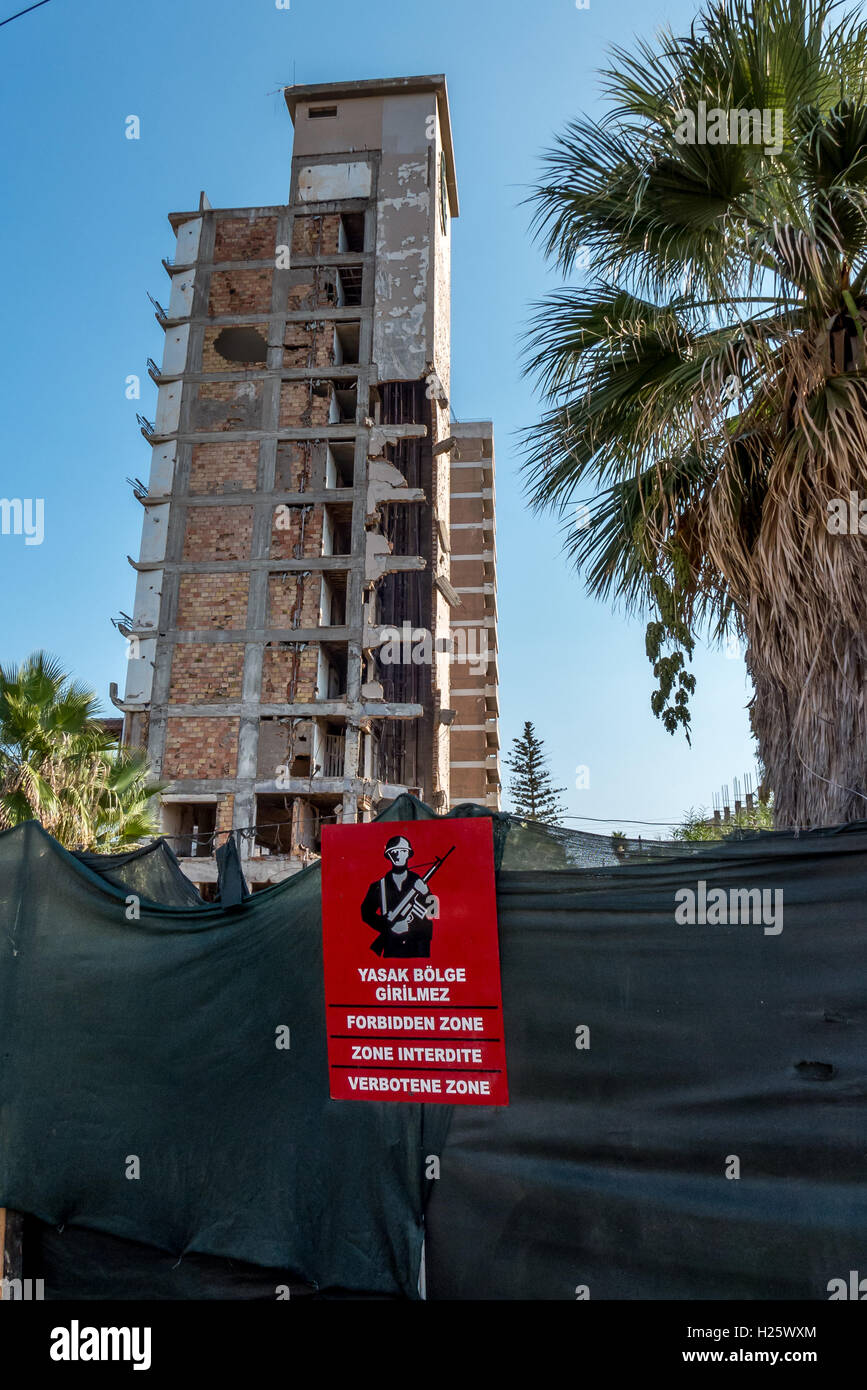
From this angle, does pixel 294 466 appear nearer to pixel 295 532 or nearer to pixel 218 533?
pixel 295 532

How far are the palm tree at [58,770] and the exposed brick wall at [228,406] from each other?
20.6 m

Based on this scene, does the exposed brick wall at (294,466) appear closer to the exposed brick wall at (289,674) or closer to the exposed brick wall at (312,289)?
the exposed brick wall at (312,289)

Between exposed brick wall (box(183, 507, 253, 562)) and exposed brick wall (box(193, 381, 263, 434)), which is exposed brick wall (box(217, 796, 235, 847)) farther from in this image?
exposed brick wall (box(193, 381, 263, 434))

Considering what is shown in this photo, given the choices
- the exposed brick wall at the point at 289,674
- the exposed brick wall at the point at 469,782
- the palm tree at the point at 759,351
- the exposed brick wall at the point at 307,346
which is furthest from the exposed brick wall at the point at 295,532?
the palm tree at the point at 759,351

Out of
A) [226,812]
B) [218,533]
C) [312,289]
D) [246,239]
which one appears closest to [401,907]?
[226,812]

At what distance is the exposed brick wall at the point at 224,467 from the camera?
106 ft

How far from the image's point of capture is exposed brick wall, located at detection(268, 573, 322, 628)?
3081 centimetres

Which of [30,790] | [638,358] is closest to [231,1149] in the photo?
[638,358]

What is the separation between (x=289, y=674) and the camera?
99.8 feet

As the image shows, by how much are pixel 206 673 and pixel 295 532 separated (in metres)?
5.50

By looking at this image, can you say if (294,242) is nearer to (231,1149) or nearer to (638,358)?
(638,358)

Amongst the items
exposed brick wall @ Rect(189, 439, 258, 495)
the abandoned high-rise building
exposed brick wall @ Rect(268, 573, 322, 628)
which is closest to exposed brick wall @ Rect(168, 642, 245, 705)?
the abandoned high-rise building

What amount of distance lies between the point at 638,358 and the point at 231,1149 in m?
6.01
